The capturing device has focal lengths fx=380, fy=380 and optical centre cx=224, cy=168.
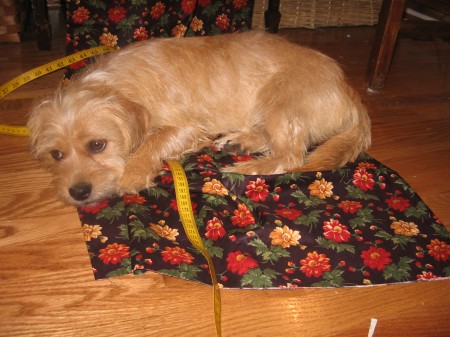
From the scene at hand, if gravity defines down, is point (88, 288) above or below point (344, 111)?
below

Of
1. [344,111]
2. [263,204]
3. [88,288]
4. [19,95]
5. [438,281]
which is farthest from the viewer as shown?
[19,95]

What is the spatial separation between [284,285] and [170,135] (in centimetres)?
143

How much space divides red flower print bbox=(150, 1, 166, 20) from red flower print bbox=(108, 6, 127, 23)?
0.28 metres

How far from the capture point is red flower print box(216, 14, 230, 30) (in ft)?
14.3

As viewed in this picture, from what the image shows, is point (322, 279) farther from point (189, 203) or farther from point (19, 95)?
point (19, 95)

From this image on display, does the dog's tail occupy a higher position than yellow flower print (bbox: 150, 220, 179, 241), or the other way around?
the dog's tail

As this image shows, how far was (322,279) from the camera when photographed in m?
2.08

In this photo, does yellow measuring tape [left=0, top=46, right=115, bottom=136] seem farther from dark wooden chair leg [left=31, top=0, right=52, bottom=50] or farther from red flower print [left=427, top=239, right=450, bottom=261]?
red flower print [left=427, top=239, right=450, bottom=261]

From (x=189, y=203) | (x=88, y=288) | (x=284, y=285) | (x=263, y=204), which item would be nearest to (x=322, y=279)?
(x=284, y=285)

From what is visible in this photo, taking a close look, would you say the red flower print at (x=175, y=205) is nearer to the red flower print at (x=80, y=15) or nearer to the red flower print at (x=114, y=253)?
the red flower print at (x=114, y=253)

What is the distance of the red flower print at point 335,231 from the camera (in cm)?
232

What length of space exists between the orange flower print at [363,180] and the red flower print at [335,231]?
18.7 inches

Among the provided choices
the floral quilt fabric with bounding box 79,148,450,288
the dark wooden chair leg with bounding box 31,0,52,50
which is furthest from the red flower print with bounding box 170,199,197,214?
the dark wooden chair leg with bounding box 31,0,52,50

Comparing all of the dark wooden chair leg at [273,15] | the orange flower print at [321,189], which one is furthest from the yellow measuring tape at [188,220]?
the dark wooden chair leg at [273,15]
